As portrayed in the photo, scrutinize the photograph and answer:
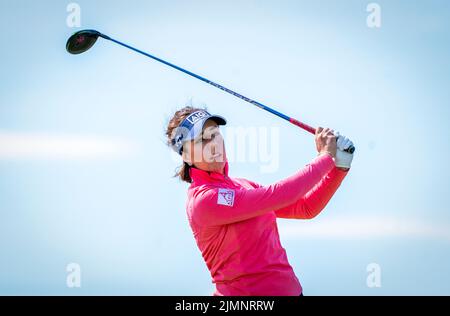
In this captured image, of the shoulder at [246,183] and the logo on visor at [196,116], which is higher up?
the logo on visor at [196,116]

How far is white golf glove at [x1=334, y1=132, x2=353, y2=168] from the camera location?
432 cm

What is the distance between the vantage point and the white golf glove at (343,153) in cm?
432

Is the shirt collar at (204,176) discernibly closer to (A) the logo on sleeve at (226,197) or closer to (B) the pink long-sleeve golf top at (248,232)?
(B) the pink long-sleeve golf top at (248,232)

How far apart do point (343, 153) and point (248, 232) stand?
911mm

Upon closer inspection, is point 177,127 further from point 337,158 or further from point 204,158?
point 337,158

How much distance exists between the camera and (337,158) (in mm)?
4395

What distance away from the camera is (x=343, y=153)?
4.38 metres

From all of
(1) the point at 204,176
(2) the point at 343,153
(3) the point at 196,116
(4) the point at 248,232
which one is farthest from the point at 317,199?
(3) the point at 196,116

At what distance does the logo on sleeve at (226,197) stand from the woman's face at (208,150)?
287 mm

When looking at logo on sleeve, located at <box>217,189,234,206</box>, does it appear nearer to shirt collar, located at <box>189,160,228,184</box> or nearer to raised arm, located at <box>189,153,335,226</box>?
raised arm, located at <box>189,153,335,226</box>

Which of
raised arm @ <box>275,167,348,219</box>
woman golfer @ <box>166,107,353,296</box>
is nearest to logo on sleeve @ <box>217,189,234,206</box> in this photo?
woman golfer @ <box>166,107,353,296</box>

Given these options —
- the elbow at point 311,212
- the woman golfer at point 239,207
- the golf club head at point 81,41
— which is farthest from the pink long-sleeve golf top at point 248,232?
the golf club head at point 81,41

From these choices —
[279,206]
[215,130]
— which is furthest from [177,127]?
[279,206]

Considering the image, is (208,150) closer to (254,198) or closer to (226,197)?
(226,197)
